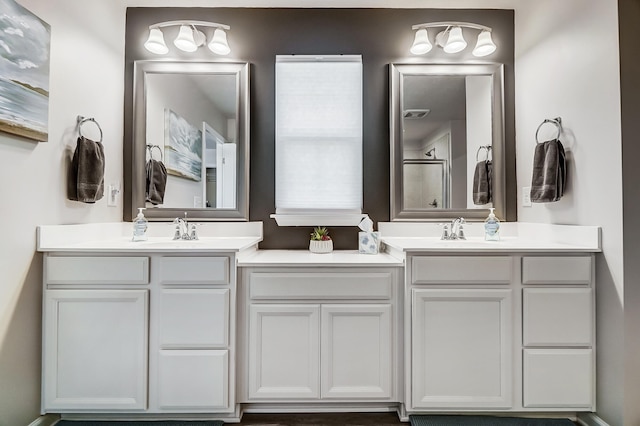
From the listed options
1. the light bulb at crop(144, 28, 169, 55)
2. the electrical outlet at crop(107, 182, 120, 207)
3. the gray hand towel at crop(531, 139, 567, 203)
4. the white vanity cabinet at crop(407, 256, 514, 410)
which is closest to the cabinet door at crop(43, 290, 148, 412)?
the electrical outlet at crop(107, 182, 120, 207)

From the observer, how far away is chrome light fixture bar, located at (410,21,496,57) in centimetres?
217

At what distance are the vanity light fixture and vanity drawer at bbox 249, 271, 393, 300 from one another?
1.45 meters

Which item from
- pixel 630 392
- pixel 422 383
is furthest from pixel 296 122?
pixel 630 392

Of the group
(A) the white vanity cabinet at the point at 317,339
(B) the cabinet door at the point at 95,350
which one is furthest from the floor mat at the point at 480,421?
(B) the cabinet door at the point at 95,350

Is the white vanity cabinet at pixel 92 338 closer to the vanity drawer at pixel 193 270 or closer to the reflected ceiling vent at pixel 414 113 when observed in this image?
the vanity drawer at pixel 193 270

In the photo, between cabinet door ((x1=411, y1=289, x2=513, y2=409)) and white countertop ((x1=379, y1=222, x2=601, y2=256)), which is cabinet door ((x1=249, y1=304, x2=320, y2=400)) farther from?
white countertop ((x1=379, y1=222, x2=601, y2=256))

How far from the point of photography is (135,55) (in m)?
2.25

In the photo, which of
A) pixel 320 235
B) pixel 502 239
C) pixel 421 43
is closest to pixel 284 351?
pixel 320 235

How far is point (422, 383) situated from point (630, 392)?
0.86 meters

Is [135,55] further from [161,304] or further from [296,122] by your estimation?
[161,304]

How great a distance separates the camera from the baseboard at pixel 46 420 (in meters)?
1.59

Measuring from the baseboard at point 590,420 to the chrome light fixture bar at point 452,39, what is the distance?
2.03 metres

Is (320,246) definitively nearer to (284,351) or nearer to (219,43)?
(284,351)

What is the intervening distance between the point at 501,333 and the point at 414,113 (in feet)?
4.43
